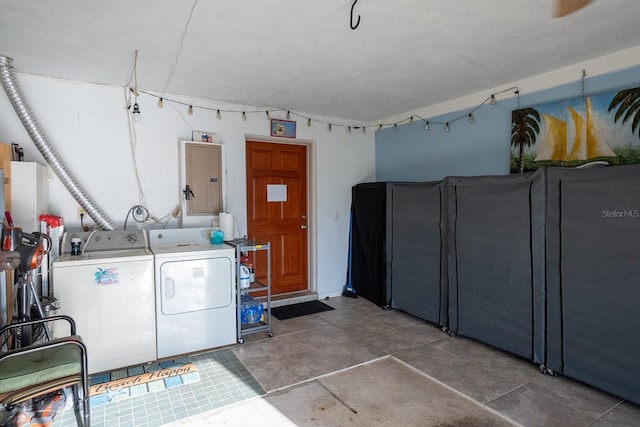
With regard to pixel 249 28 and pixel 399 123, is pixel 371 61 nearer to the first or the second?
pixel 249 28

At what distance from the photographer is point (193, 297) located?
305 cm

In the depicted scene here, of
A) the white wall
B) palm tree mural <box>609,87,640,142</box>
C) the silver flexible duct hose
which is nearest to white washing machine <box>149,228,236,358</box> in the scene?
the silver flexible duct hose

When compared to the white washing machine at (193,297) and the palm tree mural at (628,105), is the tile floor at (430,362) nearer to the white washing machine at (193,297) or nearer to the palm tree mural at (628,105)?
the white washing machine at (193,297)

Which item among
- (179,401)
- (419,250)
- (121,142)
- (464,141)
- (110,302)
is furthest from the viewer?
(464,141)

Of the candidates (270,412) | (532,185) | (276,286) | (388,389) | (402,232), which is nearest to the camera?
(270,412)

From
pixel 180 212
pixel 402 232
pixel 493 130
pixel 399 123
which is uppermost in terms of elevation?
pixel 399 123

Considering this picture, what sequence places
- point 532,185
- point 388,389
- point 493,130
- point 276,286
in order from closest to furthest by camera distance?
point 388,389, point 532,185, point 493,130, point 276,286

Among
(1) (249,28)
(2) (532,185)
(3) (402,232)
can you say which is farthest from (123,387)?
(2) (532,185)

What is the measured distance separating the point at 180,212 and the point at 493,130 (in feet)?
10.9

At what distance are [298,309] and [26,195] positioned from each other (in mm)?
2858

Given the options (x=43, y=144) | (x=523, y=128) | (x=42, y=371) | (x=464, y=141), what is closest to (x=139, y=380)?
(x=42, y=371)

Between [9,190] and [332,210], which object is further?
[332,210]

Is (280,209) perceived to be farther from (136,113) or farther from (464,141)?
(464,141)

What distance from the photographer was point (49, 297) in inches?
99.5
